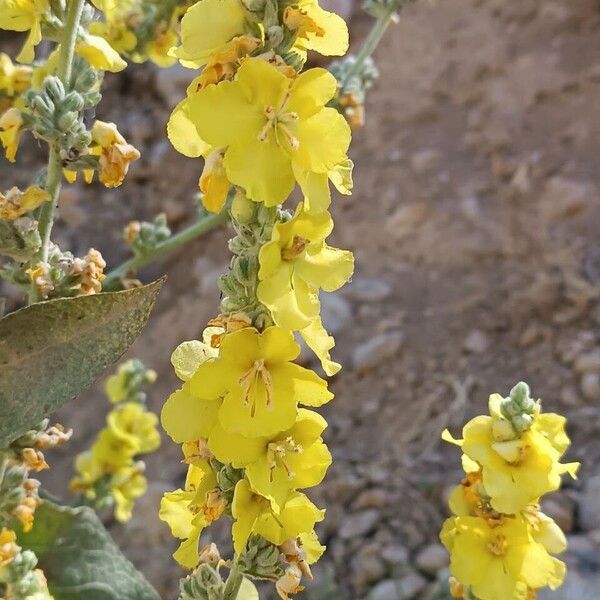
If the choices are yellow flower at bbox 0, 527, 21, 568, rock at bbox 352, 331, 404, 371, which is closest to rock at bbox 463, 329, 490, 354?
rock at bbox 352, 331, 404, 371

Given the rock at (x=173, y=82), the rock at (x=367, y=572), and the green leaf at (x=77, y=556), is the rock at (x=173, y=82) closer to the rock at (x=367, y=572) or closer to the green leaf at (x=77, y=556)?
the rock at (x=367, y=572)

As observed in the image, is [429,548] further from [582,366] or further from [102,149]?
[102,149]

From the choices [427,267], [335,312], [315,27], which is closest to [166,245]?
[315,27]

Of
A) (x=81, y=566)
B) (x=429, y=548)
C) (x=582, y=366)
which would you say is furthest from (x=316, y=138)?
(x=582, y=366)

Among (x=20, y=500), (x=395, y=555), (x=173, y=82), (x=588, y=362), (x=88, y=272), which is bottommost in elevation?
(x=173, y=82)

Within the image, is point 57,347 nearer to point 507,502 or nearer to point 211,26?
point 211,26

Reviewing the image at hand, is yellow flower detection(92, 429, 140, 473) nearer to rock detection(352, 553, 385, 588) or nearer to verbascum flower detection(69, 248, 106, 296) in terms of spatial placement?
rock detection(352, 553, 385, 588)
